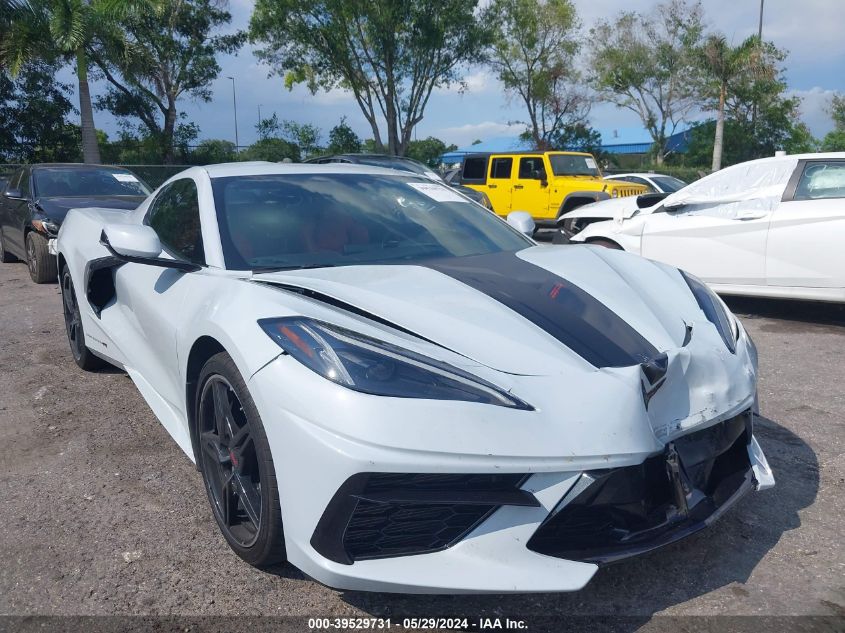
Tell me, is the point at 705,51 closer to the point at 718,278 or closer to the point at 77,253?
the point at 718,278

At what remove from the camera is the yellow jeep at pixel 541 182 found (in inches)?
538

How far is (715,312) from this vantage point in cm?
287

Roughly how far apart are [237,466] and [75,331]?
9.67 feet

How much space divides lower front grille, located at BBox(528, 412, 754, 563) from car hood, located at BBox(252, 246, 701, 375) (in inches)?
12.5

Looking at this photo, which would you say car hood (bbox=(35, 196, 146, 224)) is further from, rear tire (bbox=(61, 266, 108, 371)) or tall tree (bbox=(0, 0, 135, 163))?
tall tree (bbox=(0, 0, 135, 163))

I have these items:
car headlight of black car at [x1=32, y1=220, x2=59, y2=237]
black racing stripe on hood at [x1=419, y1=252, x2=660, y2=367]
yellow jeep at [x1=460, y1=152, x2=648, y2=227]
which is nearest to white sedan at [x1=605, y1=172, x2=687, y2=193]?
yellow jeep at [x1=460, y1=152, x2=648, y2=227]

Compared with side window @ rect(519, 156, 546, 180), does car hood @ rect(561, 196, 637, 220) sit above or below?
below

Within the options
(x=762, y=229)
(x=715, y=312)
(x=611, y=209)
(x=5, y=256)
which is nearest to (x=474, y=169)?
(x=611, y=209)

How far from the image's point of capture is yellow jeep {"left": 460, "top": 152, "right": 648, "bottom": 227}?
1367 cm

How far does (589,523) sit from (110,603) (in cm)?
151

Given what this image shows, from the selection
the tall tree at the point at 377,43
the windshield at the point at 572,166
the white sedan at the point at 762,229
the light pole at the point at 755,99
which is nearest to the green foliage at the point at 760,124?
the light pole at the point at 755,99

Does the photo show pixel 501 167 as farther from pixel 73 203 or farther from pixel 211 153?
pixel 211 153

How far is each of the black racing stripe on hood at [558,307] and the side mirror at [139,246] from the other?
103 centimetres

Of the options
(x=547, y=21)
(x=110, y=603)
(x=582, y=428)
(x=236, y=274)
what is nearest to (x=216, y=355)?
(x=236, y=274)
